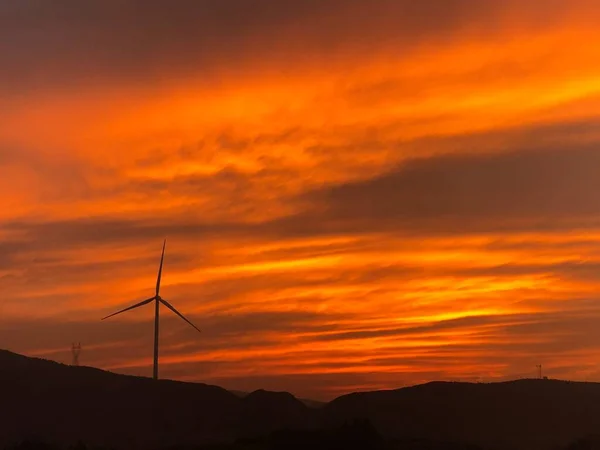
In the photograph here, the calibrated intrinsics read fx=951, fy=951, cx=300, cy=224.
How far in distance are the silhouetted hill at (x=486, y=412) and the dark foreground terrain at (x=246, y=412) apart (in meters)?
0.18

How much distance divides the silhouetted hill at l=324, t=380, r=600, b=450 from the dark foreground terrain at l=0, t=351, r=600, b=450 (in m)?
0.18

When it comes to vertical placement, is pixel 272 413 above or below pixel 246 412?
below

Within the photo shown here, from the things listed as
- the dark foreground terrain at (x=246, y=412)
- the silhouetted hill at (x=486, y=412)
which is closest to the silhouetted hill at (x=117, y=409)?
the dark foreground terrain at (x=246, y=412)

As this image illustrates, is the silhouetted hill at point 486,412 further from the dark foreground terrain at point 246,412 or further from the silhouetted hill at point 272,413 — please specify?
the silhouetted hill at point 272,413

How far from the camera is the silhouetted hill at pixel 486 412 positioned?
16462cm

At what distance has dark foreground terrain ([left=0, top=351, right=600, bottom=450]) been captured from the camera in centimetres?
15875

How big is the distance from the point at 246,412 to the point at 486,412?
146 feet

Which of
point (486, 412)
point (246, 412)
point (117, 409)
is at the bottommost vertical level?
point (486, 412)

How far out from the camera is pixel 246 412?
16912 cm

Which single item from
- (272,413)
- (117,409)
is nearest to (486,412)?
(272,413)

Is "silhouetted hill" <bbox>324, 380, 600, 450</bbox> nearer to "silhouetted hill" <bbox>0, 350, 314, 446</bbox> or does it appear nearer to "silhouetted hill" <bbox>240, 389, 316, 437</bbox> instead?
"silhouetted hill" <bbox>240, 389, 316, 437</bbox>

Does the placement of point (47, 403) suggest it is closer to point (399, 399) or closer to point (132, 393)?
point (132, 393)

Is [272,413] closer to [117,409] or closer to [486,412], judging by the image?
[117,409]

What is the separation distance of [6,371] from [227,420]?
4627 cm
